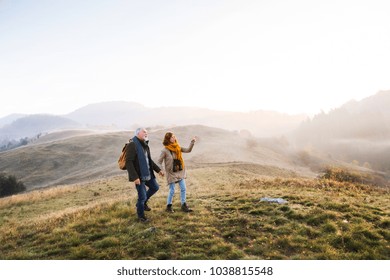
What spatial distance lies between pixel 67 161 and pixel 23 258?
85.6 metres

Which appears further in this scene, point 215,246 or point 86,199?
point 86,199

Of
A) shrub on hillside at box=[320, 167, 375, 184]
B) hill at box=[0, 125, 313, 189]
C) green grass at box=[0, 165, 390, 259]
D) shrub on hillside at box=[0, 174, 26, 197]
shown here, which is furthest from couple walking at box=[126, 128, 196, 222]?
hill at box=[0, 125, 313, 189]

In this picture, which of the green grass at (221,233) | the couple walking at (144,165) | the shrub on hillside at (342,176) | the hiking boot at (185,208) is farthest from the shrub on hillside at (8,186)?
the shrub on hillside at (342,176)

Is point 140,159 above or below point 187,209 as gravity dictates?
above

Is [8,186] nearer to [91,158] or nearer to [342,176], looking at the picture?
[91,158]

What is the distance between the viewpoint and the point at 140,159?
1065 cm

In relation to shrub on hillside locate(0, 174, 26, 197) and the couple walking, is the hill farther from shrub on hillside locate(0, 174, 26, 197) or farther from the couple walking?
the couple walking

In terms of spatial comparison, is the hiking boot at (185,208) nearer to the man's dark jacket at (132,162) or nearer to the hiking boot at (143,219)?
the hiking boot at (143,219)

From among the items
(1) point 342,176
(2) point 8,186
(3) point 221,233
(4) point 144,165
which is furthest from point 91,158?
(3) point 221,233

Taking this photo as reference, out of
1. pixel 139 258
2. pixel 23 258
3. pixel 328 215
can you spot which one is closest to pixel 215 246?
pixel 139 258

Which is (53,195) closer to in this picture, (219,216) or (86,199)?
(86,199)

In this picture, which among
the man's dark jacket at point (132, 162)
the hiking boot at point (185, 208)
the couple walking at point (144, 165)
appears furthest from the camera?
the hiking boot at point (185, 208)

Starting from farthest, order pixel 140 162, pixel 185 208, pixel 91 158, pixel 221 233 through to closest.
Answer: pixel 91 158 < pixel 185 208 < pixel 140 162 < pixel 221 233

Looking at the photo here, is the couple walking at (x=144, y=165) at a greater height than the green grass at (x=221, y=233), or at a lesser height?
greater
